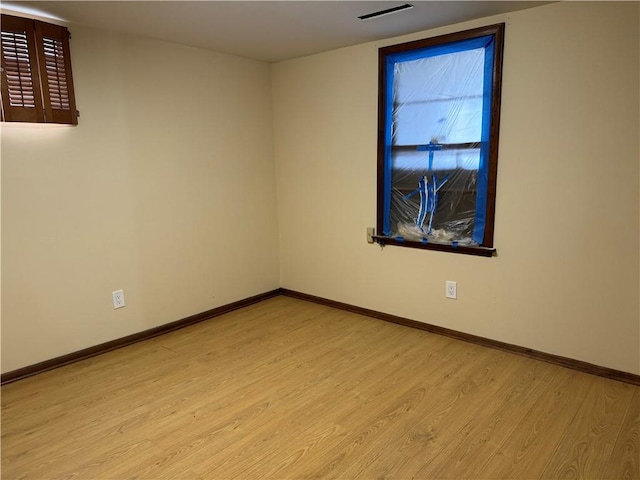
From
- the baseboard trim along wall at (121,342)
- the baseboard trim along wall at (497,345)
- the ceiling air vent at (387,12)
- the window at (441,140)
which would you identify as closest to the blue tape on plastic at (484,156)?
the window at (441,140)

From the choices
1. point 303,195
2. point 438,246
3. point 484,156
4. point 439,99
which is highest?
point 439,99

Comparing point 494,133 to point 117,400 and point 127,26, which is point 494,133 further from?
point 117,400

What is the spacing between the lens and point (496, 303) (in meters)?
3.02

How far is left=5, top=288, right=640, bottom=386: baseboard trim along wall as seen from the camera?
267 centimetres

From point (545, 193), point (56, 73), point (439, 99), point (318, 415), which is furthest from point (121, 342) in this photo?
point (545, 193)

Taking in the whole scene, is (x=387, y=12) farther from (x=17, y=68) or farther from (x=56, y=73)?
Result: (x=17, y=68)

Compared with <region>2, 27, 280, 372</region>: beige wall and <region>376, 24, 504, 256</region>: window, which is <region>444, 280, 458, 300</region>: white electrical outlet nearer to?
<region>376, 24, 504, 256</region>: window

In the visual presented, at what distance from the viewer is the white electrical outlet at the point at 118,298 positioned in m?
3.13

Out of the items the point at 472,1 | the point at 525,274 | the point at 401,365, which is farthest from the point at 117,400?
the point at 472,1

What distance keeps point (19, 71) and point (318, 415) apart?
2.55 m

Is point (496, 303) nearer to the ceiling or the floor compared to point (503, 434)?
nearer to the ceiling

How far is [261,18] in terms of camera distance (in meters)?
2.67

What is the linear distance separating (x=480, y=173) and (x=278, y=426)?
6.60 ft

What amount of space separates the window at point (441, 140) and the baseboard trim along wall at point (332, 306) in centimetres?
64
